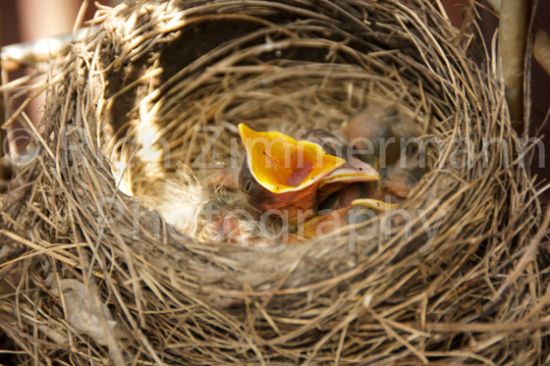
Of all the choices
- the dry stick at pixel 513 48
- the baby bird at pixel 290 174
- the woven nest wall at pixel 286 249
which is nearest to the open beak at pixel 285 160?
the baby bird at pixel 290 174

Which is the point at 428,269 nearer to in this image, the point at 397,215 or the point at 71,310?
the point at 397,215

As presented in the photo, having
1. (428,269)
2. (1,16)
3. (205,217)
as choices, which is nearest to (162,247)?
(205,217)

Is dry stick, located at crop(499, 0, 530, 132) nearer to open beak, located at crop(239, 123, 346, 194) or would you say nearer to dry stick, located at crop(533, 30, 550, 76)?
dry stick, located at crop(533, 30, 550, 76)

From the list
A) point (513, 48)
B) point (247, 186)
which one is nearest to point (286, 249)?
point (247, 186)

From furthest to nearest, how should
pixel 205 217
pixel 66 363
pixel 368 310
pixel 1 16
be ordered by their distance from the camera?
pixel 1 16
pixel 205 217
pixel 66 363
pixel 368 310

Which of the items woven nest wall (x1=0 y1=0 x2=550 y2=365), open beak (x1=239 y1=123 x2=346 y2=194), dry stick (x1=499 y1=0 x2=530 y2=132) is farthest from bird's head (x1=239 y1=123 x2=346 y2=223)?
dry stick (x1=499 y1=0 x2=530 y2=132)

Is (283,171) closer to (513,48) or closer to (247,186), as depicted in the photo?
(247,186)
